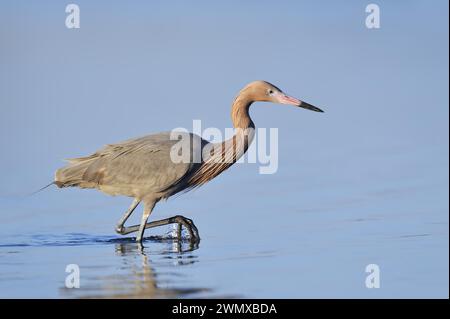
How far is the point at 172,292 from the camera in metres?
8.47

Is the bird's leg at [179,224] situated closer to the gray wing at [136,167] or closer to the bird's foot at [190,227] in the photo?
the bird's foot at [190,227]

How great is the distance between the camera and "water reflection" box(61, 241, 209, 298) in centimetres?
846

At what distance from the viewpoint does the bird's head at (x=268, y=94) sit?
11.9 m

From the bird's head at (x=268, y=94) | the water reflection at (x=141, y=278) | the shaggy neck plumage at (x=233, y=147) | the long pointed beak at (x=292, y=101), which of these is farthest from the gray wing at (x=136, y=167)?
the long pointed beak at (x=292, y=101)

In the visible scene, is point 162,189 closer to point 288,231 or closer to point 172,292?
point 288,231

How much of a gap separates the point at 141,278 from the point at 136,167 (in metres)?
2.67

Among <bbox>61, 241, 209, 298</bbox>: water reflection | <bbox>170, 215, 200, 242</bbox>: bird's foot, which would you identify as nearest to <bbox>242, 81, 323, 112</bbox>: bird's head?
<bbox>170, 215, 200, 242</bbox>: bird's foot

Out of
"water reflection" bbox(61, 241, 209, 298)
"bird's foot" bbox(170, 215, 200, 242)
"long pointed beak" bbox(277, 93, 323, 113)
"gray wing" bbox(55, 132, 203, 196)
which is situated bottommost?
"water reflection" bbox(61, 241, 209, 298)

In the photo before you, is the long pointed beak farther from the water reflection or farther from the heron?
the water reflection

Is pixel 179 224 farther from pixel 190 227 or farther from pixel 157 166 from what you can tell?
pixel 157 166

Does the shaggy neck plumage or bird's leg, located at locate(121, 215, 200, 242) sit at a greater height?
the shaggy neck plumage
